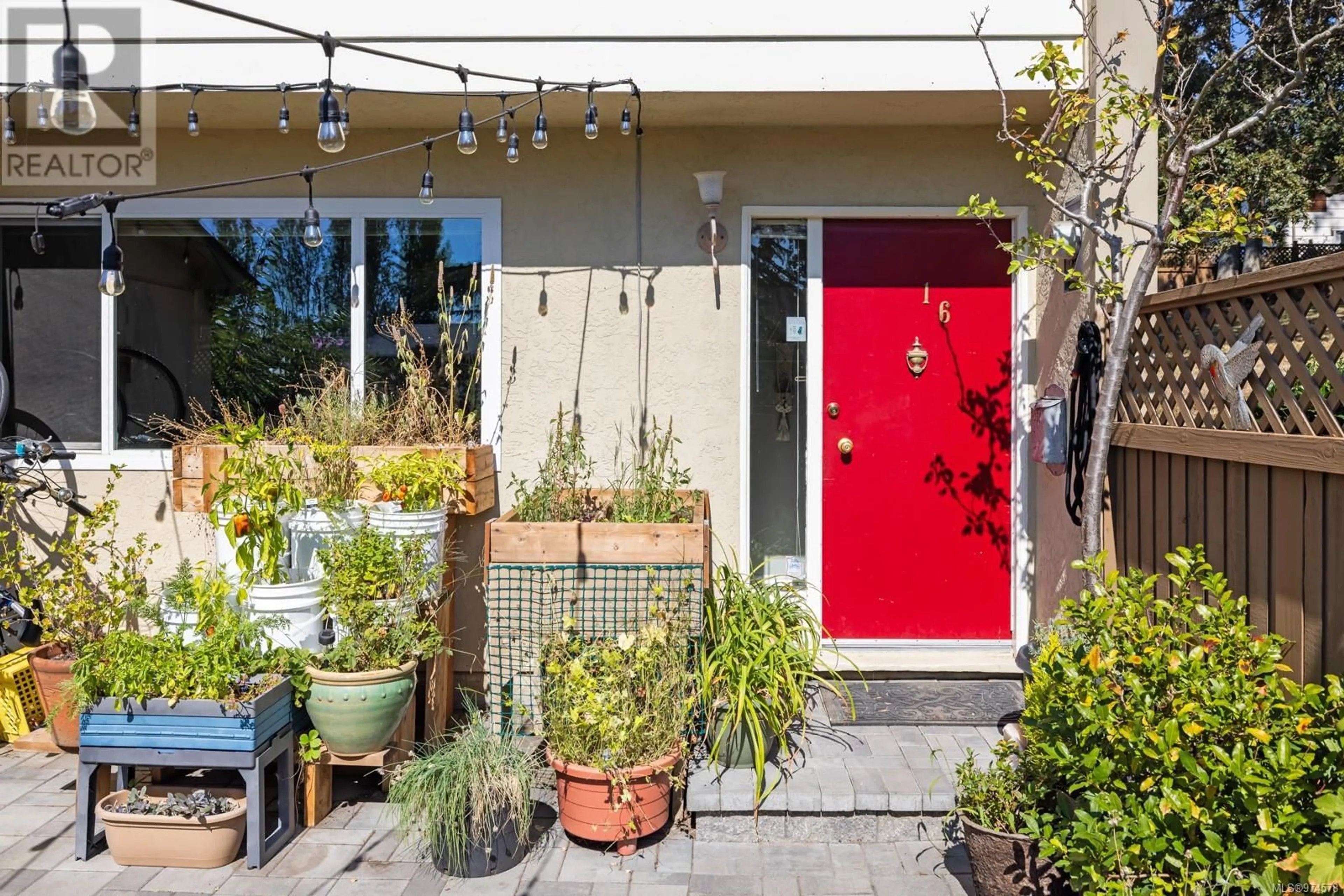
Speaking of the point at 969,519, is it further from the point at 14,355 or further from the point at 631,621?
the point at 14,355

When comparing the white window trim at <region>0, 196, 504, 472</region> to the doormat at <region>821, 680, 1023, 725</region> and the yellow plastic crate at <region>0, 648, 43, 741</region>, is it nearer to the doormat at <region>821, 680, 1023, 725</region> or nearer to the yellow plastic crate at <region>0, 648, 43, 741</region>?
the yellow plastic crate at <region>0, 648, 43, 741</region>

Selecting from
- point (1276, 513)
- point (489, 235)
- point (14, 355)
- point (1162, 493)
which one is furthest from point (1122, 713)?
point (14, 355)

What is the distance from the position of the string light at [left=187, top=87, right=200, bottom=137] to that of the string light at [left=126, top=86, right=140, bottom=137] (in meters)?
0.20

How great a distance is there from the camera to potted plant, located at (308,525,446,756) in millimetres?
3268

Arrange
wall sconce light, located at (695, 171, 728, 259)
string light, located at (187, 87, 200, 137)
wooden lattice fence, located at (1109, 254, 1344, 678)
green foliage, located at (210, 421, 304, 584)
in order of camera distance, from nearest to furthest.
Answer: wooden lattice fence, located at (1109, 254, 1344, 678), green foliage, located at (210, 421, 304, 584), string light, located at (187, 87, 200, 137), wall sconce light, located at (695, 171, 728, 259)

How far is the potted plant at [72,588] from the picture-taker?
12.1ft

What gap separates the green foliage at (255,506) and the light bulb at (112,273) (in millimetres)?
845

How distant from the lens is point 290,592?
3455mm

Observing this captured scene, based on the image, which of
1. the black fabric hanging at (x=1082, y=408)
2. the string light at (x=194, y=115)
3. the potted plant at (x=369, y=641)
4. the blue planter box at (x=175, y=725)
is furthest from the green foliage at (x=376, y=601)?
the black fabric hanging at (x=1082, y=408)

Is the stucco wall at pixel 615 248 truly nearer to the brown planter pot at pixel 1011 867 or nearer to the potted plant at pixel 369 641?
the potted plant at pixel 369 641

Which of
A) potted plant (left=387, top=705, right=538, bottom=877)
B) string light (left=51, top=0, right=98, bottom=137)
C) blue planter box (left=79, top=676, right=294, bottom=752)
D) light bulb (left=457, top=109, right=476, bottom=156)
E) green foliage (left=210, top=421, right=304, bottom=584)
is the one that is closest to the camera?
string light (left=51, top=0, right=98, bottom=137)

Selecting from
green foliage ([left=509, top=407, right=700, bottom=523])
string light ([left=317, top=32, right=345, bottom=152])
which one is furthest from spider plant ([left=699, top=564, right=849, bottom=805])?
string light ([left=317, top=32, right=345, bottom=152])

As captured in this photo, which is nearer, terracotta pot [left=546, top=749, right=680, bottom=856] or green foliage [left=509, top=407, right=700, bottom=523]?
terracotta pot [left=546, top=749, right=680, bottom=856]

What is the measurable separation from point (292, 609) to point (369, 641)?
1.15ft
